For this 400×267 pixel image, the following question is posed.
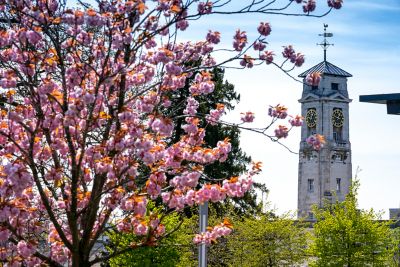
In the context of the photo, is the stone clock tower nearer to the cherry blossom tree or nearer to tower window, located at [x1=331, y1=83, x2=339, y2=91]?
tower window, located at [x1=331, y1=83, x2=339, y2=91]

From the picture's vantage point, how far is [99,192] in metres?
10.6

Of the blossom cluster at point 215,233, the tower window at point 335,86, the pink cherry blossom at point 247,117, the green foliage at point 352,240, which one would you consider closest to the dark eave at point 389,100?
the pink cherry blossom at point 247,117

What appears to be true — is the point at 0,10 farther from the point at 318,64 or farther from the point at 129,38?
the point at 318,64

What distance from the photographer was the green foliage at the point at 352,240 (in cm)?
2867

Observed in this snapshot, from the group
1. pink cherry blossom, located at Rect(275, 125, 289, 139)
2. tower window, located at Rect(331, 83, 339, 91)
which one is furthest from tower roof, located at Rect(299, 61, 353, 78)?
pink cherry blossom, located at Rect(275, 125, 289, 139)

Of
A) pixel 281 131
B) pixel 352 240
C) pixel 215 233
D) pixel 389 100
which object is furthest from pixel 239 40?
pixel 352 240

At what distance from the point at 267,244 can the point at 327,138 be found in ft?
280

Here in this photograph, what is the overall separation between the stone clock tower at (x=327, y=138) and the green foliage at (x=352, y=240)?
285ft

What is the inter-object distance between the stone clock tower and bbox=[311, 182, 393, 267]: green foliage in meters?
86.9

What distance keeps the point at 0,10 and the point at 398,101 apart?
8.78m

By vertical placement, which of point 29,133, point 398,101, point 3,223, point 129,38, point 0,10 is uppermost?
point 398,101

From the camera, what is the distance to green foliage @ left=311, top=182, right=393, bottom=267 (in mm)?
28672

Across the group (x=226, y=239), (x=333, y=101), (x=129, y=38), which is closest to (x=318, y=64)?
(x=333, y=101)

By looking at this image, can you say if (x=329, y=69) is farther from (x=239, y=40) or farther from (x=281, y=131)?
(x=281, y=131)
